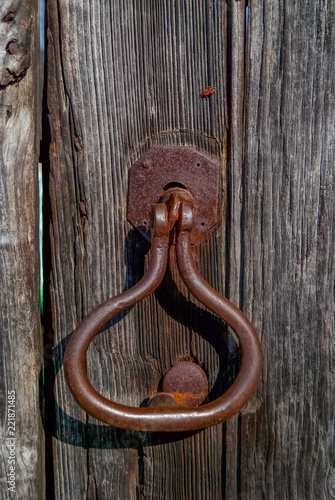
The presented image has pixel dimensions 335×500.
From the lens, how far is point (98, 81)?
0.64 m

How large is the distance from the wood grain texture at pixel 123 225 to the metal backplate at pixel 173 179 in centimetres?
2

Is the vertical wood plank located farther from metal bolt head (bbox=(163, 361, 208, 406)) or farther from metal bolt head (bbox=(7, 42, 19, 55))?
metal bolt head (bbox=(7, 42, 19, 55))

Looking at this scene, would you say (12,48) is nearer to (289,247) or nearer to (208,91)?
(208,91)

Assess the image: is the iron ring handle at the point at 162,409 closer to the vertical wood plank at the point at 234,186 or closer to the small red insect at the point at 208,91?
the vertical wood plank at the point at 234,186

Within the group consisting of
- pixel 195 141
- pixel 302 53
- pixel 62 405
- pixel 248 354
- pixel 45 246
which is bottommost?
pixel 62 405

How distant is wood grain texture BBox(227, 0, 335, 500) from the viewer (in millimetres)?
619

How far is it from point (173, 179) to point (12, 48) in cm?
31

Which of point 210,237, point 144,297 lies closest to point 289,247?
point 210,237

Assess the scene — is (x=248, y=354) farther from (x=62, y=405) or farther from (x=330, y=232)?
(x=62, y=405)

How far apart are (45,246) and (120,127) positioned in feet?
0.81

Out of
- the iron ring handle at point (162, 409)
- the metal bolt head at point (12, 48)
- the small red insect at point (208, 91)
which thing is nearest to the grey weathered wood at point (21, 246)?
the metal bolt head at point (12, 48)

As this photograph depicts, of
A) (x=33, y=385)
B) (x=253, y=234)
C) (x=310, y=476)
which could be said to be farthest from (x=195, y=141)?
(x=310, y=476)

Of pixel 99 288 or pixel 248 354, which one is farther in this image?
pixel 99 288

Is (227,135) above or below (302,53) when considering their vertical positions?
below
